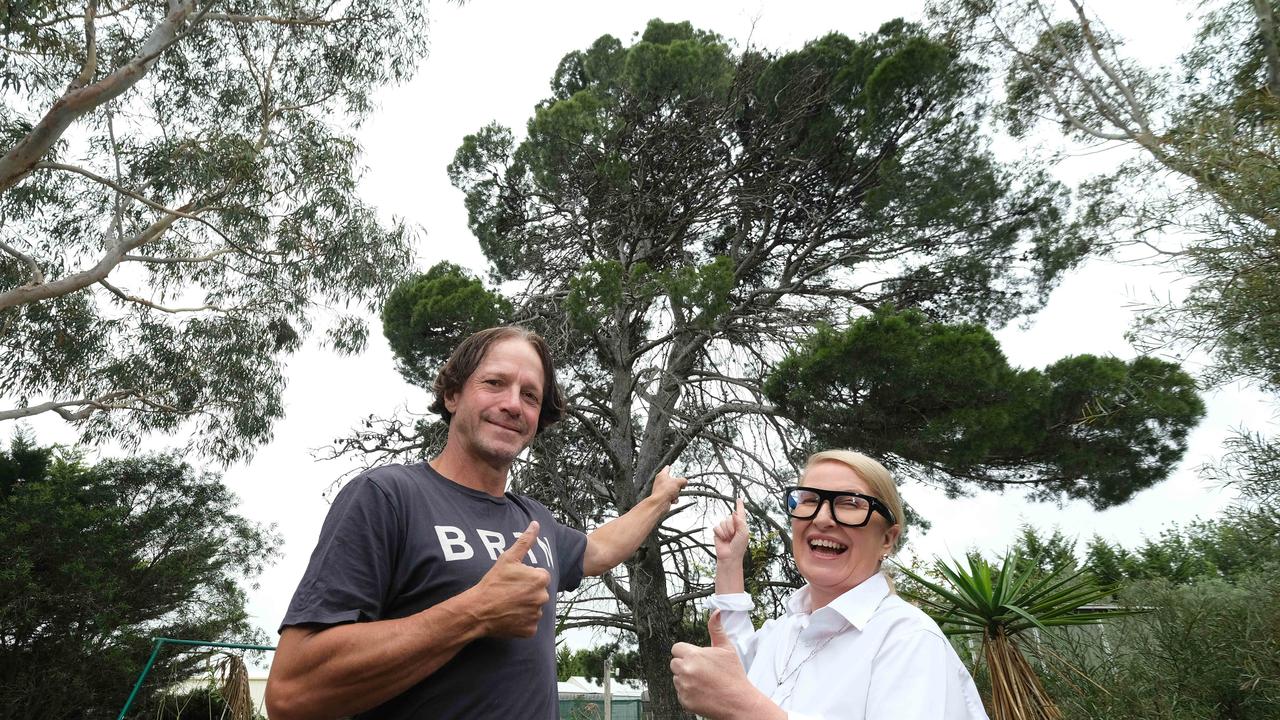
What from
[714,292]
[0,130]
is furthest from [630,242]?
[0,130]

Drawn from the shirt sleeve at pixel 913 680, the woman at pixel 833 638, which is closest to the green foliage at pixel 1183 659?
the woman at pixel 833 638

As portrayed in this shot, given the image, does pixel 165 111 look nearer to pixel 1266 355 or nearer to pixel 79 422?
pixel 79 422

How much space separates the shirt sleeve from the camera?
1.15 m

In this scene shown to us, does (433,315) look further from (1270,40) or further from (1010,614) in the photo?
(1270,40)

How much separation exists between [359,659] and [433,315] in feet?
28.8

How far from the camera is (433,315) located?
973cm

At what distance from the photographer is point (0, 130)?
404 inches

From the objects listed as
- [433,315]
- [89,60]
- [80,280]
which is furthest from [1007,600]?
[80,280]

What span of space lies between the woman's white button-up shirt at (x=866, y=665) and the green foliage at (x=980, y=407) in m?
7.06

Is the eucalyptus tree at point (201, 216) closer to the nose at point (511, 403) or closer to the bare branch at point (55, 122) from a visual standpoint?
the bare branch at point (55, 122)

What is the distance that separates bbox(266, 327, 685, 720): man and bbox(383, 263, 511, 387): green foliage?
25.3 ft

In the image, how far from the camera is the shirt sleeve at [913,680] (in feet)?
3.76

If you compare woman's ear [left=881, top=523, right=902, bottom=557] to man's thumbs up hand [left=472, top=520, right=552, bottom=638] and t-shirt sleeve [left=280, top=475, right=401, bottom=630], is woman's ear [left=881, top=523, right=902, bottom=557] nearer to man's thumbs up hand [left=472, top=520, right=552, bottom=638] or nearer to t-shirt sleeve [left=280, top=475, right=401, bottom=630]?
man's thumbs up hand [left=472, top=520, right=552, bottom=638]

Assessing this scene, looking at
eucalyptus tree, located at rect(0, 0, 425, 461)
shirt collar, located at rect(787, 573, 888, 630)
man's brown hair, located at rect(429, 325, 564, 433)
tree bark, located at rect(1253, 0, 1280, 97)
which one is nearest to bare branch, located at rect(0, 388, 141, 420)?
eucalyptus tree, located at rect(0, 0, 425, 461)
